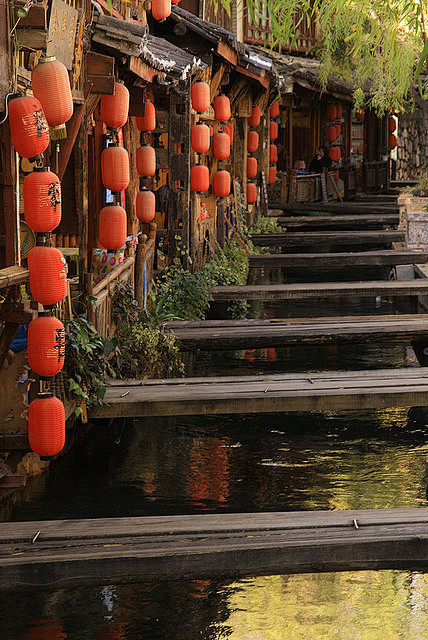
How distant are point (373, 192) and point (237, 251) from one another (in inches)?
637

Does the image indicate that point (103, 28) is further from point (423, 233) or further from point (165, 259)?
point (423, 233)

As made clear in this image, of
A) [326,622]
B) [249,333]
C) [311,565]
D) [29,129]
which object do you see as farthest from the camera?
[249,333]

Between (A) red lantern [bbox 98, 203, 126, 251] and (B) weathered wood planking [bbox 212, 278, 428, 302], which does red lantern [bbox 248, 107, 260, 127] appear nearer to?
(B) weathered wood planking [bbox 212, 278, 428, 302]

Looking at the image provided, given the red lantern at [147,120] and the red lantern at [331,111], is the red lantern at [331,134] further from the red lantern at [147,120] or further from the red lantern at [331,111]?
the red lantern at [147,120]

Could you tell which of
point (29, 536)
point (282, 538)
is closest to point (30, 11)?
point (29, 536)

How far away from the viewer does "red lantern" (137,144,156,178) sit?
10.7 m

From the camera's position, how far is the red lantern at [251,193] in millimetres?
20125

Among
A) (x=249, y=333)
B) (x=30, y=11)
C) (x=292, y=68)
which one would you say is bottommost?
(x=249, y=333)

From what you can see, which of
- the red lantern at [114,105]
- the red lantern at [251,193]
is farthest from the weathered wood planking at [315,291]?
the red lantern at [251,193]

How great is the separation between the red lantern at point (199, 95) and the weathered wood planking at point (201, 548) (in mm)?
8707

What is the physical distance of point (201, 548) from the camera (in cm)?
452

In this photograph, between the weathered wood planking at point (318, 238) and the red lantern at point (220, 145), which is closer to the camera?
the red lantern at point (220, 145)

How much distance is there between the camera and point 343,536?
464 centimetres

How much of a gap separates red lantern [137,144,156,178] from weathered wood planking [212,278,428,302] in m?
2.05
